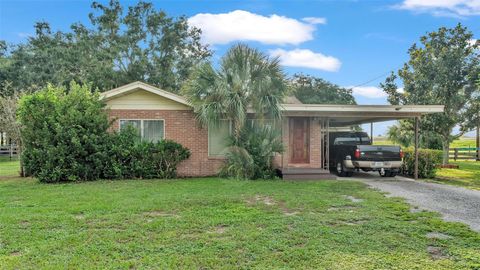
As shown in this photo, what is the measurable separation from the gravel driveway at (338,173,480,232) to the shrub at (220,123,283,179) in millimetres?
3308

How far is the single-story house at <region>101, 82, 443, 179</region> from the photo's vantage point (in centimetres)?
1193

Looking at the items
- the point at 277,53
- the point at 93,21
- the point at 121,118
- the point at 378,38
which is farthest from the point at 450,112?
the point at 93,21

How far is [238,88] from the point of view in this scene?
36.6 feet

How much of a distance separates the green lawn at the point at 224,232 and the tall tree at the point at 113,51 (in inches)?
722

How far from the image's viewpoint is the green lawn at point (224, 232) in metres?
4.07

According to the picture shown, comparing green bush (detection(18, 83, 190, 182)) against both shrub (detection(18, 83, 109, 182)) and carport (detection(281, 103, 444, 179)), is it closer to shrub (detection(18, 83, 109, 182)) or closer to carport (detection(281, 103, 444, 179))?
shrub (detection(18, 83, 109, 182))

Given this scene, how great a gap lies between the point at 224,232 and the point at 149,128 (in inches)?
320

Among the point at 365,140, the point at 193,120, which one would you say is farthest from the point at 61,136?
the point at 365,140

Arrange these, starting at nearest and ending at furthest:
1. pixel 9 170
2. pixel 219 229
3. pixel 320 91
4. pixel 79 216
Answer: pixel 219 229
pixel 79 216
pixel 9 170
pixel 320 91

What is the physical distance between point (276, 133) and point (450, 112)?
11927 millimetres

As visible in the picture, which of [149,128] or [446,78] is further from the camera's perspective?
[446,78]

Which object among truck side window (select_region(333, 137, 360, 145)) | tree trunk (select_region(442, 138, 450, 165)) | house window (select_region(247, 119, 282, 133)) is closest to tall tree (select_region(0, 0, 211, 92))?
truck side window (select_region(333, 137, 360, 145))

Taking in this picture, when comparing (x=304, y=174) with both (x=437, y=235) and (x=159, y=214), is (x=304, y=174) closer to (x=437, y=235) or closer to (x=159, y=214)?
(x=159, y=214)

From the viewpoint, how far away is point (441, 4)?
15445 millimetres
